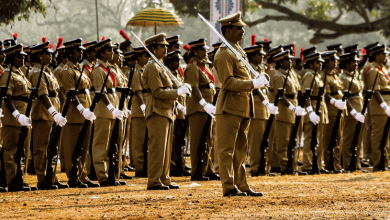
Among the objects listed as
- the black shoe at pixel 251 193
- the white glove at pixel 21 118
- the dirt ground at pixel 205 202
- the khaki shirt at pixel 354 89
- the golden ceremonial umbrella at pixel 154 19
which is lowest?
the dirt ground at pixel 205 202

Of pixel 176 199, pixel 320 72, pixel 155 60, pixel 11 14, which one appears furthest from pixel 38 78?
pixel 11 14

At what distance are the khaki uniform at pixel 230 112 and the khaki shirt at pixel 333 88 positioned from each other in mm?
4430

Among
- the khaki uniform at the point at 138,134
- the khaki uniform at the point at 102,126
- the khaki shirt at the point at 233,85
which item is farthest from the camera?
the khaki uniform at the point at 138,134

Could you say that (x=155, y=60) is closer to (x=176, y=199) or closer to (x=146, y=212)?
(x=176, y=199)

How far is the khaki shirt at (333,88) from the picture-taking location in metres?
11.2

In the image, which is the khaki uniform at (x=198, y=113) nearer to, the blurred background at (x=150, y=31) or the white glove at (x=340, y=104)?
the white glove at (x=340, y=104)

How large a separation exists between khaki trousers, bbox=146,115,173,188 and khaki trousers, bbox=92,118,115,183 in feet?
3.70

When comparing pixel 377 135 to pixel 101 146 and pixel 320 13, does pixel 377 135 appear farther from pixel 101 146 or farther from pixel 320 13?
pixel 320 13

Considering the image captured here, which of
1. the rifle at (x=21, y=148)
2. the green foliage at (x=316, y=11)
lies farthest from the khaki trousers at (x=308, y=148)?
the green foliage at (x=316, y=11)

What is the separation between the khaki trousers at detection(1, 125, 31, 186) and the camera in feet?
27.3

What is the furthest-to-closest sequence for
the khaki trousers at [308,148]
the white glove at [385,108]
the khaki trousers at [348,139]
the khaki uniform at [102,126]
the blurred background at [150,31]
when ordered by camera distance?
the blurred background at [150,31] < the khaki trousers at [348,139] < the white glove at [385,108] < the khaki trousers at [308,148] < the khaki uniform at [102,126]

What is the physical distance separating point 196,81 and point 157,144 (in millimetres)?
1736

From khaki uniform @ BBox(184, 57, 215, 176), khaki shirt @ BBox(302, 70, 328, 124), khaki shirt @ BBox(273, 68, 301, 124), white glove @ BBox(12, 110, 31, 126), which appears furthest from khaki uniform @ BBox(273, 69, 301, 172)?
white glove @ BBox(12, 110, 31, 126)

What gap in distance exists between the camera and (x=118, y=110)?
28.5 feet
